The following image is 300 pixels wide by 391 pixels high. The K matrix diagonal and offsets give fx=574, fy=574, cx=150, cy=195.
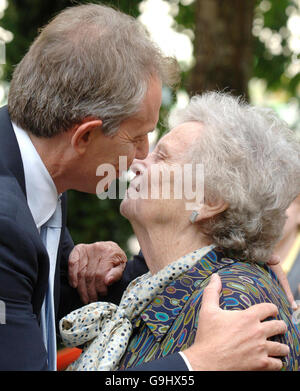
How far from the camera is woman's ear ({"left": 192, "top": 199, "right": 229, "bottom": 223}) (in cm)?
240

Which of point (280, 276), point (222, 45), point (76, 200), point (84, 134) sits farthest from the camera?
point (76, 200)

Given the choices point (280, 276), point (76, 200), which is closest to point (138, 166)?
point (280, 276)

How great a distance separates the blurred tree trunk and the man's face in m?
2.84

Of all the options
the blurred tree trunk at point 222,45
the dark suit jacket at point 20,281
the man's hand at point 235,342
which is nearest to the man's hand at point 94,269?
the dark suit jacket at point 20,281

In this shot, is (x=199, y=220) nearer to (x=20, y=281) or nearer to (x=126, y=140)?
(x=126, y=140)

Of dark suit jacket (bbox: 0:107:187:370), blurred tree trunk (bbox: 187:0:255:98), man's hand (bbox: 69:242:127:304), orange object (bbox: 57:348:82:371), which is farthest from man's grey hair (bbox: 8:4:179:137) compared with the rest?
blurred tree trunk (bbox: 187:0:255:98)

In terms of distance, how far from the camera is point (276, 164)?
241cm

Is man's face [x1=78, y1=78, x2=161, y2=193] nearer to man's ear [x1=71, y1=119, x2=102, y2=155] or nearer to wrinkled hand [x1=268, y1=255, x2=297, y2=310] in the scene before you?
man's ear [x1=71, y1=119, x2=102, y2=155]

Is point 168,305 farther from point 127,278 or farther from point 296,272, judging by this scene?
point 296,272

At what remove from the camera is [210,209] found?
2.41 metres

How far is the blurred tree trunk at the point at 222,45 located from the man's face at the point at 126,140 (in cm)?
284

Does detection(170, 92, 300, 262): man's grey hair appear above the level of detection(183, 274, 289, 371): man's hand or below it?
above

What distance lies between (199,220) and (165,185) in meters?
0.21
